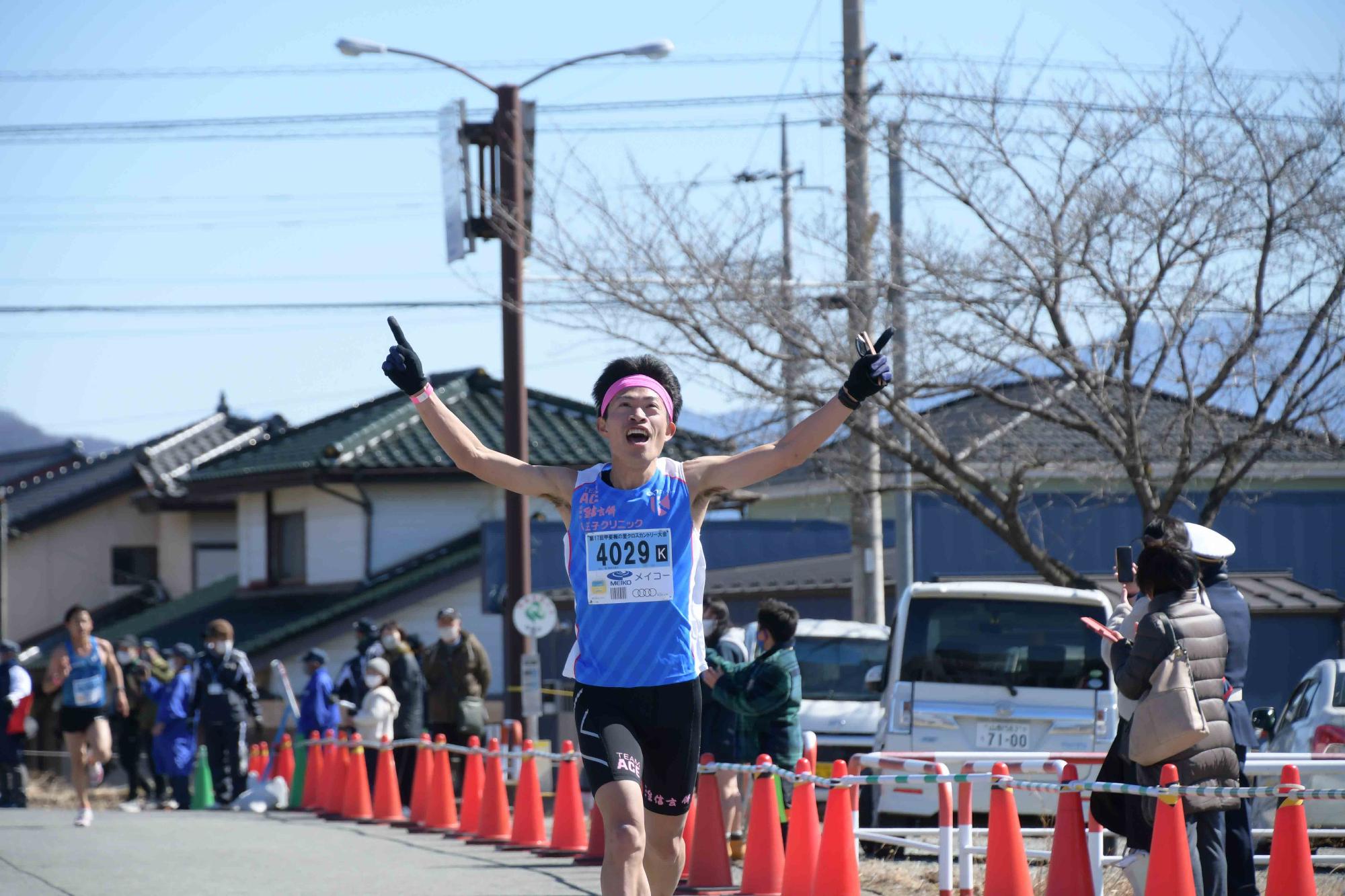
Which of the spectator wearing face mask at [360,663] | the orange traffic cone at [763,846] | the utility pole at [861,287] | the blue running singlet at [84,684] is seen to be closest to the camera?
the orange traffic cone at [763,846]

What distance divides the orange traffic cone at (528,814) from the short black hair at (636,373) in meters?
6.63

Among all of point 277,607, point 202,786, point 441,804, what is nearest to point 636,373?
point 441,804

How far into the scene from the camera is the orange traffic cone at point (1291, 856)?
6.96m

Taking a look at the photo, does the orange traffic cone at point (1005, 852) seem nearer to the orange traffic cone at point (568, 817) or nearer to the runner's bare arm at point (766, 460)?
the runner's bare arm at point (766, 460)

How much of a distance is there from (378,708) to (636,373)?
10816mm

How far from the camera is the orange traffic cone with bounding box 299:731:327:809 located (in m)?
16.7

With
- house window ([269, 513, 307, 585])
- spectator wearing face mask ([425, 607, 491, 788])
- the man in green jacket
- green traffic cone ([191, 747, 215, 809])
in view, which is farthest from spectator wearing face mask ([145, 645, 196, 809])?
house window ([269, 513, 307, 585])

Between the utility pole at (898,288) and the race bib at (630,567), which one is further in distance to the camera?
the utility pole at (898,288)

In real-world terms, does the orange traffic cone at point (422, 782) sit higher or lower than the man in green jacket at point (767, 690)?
lower

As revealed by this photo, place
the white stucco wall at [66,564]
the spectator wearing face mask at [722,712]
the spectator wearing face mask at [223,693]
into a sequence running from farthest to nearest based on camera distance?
the white stucco wall at [66,564] → the spectator wearing face mask at [223,693] → the spectator wearing face mask at [722,712]

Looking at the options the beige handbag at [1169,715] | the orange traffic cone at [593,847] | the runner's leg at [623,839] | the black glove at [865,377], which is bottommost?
the orange traffic cone at [593,847]

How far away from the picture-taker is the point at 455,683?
16250 mm

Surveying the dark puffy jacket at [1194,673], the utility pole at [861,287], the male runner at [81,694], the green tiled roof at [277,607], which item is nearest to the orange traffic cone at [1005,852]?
the dark puffy jacket at [1194,673]

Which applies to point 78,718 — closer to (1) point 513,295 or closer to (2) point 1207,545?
(1) point 513,295
